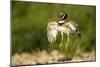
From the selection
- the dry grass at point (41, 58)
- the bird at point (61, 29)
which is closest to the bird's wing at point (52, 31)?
the bird at point (61, 29)

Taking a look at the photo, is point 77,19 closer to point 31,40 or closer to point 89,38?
point 89,38

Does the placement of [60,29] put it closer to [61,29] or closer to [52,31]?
[61,29]

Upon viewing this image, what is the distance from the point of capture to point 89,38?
269 centimetres

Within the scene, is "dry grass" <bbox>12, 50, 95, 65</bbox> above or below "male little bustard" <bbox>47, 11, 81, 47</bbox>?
below

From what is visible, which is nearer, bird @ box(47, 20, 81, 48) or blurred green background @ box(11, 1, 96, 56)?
blurred green background @ box(11, 1, 96, 56)

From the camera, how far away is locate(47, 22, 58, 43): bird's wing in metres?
2.48

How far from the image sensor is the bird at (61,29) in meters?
2.48

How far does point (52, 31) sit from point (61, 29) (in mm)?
129

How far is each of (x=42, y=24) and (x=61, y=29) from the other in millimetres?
269

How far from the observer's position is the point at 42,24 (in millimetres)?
2443

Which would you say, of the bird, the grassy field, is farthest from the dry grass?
the bird

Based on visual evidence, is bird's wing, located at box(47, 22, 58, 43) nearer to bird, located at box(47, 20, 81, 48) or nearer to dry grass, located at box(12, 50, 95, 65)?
bird, located at box(47, 20, 81, 48)

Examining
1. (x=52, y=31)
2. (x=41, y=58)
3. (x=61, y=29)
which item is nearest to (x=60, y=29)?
(x=61, y=29)

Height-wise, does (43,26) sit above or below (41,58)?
above
